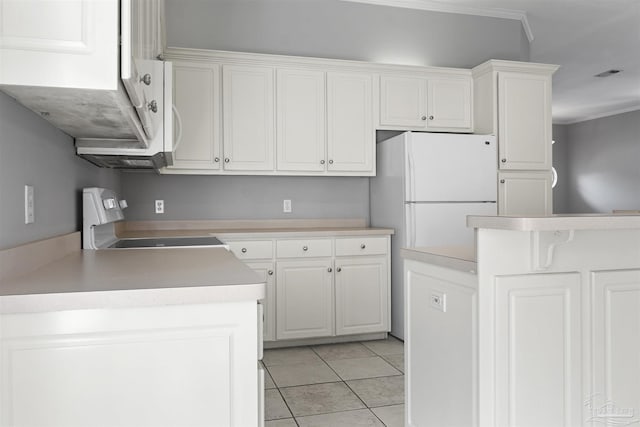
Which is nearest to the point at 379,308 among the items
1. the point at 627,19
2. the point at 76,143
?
the point at 76,143

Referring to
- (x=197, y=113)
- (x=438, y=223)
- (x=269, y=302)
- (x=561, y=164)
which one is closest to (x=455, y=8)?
(x=438, y=223)

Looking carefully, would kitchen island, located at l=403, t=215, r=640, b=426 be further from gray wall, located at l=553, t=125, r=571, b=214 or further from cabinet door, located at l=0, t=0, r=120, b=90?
gray wall, located at l=553, t=125, r=571, b=214

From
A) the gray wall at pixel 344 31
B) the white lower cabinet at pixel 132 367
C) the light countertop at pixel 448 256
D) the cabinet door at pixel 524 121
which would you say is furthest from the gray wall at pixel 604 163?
the white lower cabinet at pixel 132 367

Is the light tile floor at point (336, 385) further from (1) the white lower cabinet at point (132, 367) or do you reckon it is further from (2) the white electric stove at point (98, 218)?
(1) the white lower cabinet at point (132, 367)

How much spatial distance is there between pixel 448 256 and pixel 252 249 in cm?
195

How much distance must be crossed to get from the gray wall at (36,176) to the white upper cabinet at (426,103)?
2.47 m

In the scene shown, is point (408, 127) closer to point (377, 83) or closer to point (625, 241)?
point (377, 83)

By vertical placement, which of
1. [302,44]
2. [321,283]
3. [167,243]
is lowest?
[321,283]

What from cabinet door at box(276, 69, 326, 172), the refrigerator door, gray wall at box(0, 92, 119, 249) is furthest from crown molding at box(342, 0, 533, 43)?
gray wall at box(0, 92, 119, 249)

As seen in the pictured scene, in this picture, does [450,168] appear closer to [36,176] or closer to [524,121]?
[524,121]

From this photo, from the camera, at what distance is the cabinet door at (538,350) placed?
1605 mm

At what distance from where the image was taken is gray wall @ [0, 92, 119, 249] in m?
1.31

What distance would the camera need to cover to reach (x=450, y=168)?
3680 mm

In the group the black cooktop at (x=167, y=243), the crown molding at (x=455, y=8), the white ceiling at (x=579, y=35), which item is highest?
the crown molding at (x=455, y=8)
